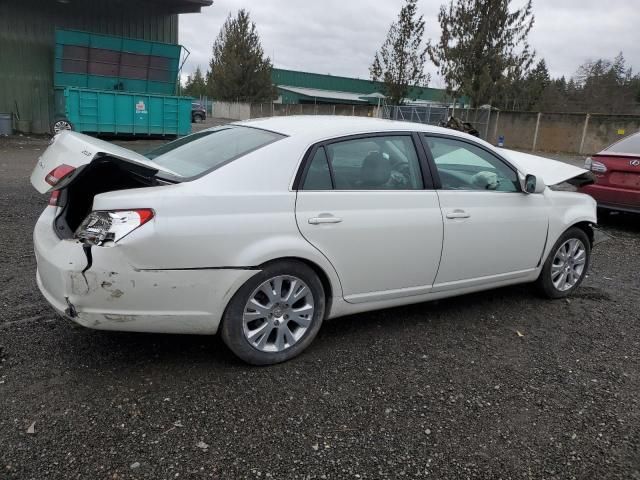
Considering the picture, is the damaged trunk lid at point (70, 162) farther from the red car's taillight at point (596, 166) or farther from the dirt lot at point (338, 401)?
the red car's taillight at point (596, 166)

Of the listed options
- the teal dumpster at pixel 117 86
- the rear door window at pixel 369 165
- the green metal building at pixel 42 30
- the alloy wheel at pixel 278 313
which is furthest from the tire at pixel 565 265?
the green metal building at pixel 42 30

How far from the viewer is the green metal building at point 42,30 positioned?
16.7m

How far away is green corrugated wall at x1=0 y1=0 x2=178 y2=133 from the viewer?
16.7 meters

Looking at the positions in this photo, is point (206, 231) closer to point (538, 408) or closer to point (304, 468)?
point (304, 468)

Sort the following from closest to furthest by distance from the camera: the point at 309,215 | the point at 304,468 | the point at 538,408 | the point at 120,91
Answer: the point at 304,468 < the point at 538,408 < the point at 309,215 < the point at 120,91

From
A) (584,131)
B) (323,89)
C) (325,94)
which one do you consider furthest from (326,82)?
(584,131)

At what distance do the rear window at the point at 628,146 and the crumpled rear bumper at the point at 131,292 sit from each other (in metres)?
6.63

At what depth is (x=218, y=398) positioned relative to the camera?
9.48 feet

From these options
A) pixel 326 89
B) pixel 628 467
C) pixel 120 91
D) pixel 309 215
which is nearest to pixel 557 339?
pixel 628 467

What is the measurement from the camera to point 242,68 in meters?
45.6

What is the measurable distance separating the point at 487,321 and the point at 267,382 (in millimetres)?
1957

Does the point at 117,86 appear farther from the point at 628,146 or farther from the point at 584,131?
the point at 584,131

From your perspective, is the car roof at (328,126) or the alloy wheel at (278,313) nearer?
the alloy wheel at (278,313)

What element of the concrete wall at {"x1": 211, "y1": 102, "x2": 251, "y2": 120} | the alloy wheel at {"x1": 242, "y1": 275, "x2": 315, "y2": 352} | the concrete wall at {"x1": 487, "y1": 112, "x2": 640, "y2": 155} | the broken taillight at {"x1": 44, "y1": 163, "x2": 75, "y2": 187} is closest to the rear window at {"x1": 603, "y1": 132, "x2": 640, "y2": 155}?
the alloy wheel at {"x1": 242, "y1": 275, "x2": 315, "y2": 352}
